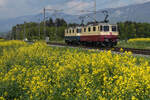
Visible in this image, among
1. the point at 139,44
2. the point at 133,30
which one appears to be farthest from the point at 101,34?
the point at 133,30

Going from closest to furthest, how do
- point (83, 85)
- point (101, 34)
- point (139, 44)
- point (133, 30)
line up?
point (83, 85) < point (101, 34) < point (139, 44) < point (133, 30)

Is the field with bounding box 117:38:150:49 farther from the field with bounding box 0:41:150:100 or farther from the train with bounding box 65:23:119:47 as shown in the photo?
the field with bounding box 0:41:150:100

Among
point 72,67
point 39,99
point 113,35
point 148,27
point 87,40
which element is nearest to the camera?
point 39,99

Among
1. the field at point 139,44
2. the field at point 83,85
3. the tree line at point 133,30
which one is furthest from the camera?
the tree line at point 133,30

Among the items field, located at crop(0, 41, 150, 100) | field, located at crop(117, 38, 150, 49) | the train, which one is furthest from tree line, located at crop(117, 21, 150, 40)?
field, located at crop(0, 41, 150, 100)

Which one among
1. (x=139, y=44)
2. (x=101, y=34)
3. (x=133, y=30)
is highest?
(x=133, y=30)

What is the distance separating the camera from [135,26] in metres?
91.8

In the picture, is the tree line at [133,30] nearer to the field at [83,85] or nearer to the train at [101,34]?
the train at [101,34]

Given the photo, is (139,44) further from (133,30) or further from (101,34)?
(133,30)

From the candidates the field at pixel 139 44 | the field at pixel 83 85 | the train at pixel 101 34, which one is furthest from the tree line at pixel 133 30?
the field at pixel 83 85

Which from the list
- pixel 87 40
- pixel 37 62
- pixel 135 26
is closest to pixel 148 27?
pixel 135 26

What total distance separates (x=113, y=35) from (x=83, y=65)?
16866mm

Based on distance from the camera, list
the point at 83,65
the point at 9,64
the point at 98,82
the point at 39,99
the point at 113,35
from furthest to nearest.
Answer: the point at 113,35 → the point at 9,64 → the point at 83,65 → the point at 98,82 → the point at 39,99

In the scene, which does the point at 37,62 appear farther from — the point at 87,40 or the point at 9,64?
the point at 87,40
